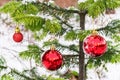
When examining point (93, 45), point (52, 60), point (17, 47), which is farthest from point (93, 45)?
point (17, 47)

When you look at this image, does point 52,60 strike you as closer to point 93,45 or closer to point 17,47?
point 93,45

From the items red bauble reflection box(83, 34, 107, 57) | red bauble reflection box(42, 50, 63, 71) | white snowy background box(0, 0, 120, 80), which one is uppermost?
white snowy background box(0, 0, 120, 80)

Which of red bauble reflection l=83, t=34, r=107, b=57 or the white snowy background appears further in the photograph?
the white snowy background

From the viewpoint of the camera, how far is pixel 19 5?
4.53 feet

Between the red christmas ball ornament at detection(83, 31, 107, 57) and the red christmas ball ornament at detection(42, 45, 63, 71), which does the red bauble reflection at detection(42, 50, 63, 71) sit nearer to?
the red christmas ball ornament at detection(42, 45, 63, 71)

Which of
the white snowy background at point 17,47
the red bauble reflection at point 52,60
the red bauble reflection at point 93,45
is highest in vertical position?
the white snowy background at point 17,47

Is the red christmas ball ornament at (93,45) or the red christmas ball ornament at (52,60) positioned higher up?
the red christmas ball ornament at (93,45)

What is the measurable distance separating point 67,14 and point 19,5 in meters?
0.34

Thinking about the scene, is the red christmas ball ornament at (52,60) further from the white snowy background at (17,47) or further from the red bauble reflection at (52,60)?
the white snowy background at (17,47)

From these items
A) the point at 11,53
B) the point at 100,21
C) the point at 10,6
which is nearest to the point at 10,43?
the point at 11,53

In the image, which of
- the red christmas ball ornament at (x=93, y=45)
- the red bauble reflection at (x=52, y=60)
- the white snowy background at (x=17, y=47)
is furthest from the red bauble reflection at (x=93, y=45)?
the white snowy background at (x=17, y=47)

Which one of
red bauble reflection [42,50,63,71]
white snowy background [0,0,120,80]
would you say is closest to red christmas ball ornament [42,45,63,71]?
red bauble reflection [42,50,63,71]

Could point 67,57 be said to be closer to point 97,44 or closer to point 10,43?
point 97,44

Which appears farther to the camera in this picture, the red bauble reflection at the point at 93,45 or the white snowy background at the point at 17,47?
the white snowy background at the point at 17,47
